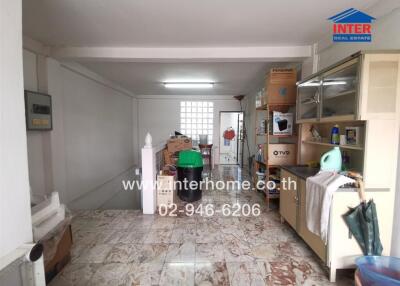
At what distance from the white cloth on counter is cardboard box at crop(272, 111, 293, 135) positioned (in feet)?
4.39

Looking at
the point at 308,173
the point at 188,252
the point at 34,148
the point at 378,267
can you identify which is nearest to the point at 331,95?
the point at 308,173

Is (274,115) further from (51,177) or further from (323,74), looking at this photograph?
(51,177)

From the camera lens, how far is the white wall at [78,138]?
9.39 feet

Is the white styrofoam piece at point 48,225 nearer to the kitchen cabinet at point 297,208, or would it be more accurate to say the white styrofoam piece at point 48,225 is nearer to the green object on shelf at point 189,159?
the green object on shelf at point 189,159

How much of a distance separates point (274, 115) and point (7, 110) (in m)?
3.11

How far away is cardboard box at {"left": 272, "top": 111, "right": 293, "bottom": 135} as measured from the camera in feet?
10.4

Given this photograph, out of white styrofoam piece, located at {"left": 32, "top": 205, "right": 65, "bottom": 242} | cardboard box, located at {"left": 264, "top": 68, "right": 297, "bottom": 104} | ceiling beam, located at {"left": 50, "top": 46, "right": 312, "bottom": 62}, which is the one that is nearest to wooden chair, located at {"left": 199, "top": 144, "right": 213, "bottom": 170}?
cardboard box, located at {"left": 264, "top": 68, "right": 297, "bottom": 104}

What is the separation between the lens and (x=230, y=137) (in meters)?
7.32

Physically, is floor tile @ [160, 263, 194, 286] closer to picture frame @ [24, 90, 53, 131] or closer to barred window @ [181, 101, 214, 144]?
picture frame @ [24, 90, 53, 131]

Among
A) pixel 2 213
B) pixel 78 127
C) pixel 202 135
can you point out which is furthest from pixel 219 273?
pixel 202 135

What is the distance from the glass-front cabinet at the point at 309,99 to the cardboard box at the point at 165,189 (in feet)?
7.04

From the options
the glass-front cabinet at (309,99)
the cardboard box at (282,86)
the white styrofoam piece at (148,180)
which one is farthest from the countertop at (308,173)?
the white styrofoam piece at (148,180)

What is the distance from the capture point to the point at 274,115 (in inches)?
126

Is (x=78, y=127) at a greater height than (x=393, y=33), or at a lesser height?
lesser
